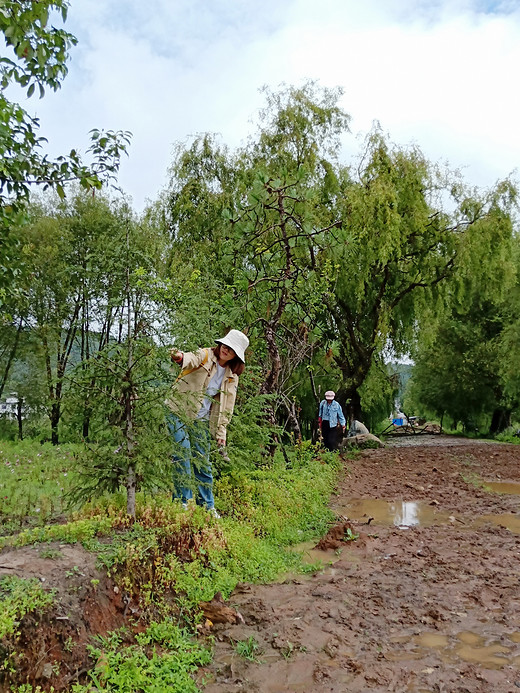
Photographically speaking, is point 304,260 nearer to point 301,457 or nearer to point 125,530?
point 301,457

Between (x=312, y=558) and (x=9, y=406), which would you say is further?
(x=9, y=406)

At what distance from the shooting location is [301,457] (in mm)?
10203

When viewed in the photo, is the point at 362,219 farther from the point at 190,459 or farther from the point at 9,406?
the point at 9,406

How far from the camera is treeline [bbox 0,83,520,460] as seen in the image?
481cm

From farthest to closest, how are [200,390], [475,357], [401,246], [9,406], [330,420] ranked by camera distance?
[475,357], [9,406], [401,246], [330,420], [200,390]

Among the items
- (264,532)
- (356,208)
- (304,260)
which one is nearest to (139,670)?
(264,532)

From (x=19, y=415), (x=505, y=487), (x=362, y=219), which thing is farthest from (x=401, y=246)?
(x=19, y=415)

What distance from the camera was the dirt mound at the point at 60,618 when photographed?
276 cm

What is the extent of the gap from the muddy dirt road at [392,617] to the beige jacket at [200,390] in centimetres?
156

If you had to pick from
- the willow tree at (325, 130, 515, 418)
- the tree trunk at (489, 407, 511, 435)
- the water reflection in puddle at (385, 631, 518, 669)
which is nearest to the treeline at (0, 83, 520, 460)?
the willow tree at (325, 130, 515, 418)

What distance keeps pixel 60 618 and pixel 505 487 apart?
334 inches

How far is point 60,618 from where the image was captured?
10.0ft

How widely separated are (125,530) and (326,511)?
3.56 metres

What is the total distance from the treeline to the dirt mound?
1.12m
